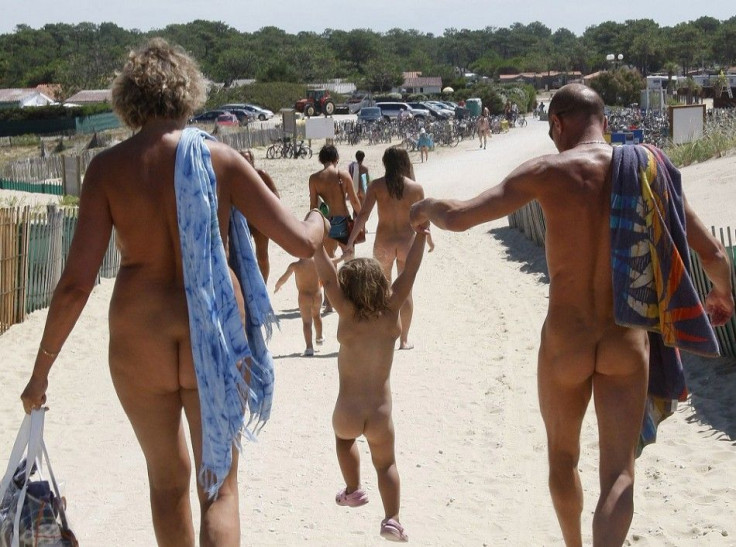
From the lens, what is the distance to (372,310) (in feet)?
14.7

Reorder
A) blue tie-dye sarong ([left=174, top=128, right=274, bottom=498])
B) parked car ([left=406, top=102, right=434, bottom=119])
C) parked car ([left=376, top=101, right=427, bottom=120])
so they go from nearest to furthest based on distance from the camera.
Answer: blue tie-dye sarong ([left=174, top=128, right=274, bottom=498])
parked car ([left=406, top=102, right=434, bottom=119])
parked car ([left=376, top=101, right=427, bottom=120])

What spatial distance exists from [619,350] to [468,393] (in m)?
3.91

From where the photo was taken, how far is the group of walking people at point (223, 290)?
10.4ft

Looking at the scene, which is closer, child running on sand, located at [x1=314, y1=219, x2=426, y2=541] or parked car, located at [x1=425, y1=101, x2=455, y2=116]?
child running on sand, located at [x1=314, y1=219, x2=426, y2=541]

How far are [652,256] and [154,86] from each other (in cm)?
183

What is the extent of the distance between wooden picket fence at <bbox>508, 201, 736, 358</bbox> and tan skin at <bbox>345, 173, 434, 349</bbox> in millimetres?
1265

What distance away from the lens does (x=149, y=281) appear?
10.5ft

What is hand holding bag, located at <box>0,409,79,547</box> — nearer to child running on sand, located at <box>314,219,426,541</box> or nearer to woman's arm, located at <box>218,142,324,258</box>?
woman's arm, located at <box>218,142,324,258</box>

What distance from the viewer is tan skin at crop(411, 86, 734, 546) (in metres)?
3.68

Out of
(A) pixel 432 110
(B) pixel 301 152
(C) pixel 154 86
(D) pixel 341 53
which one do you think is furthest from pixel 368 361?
(D) pixel 341 53

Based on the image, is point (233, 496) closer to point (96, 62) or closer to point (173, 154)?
point (173, 154)

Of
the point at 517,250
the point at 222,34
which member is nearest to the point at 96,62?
A: the point at 222,34

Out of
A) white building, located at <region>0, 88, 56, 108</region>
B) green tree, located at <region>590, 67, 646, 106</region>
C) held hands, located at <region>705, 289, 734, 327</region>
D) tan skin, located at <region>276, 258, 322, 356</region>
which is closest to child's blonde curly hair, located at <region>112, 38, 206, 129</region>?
held hands, located at <region>705, 289, 734, 327</region>

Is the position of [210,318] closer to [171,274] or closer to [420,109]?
[171,274]
